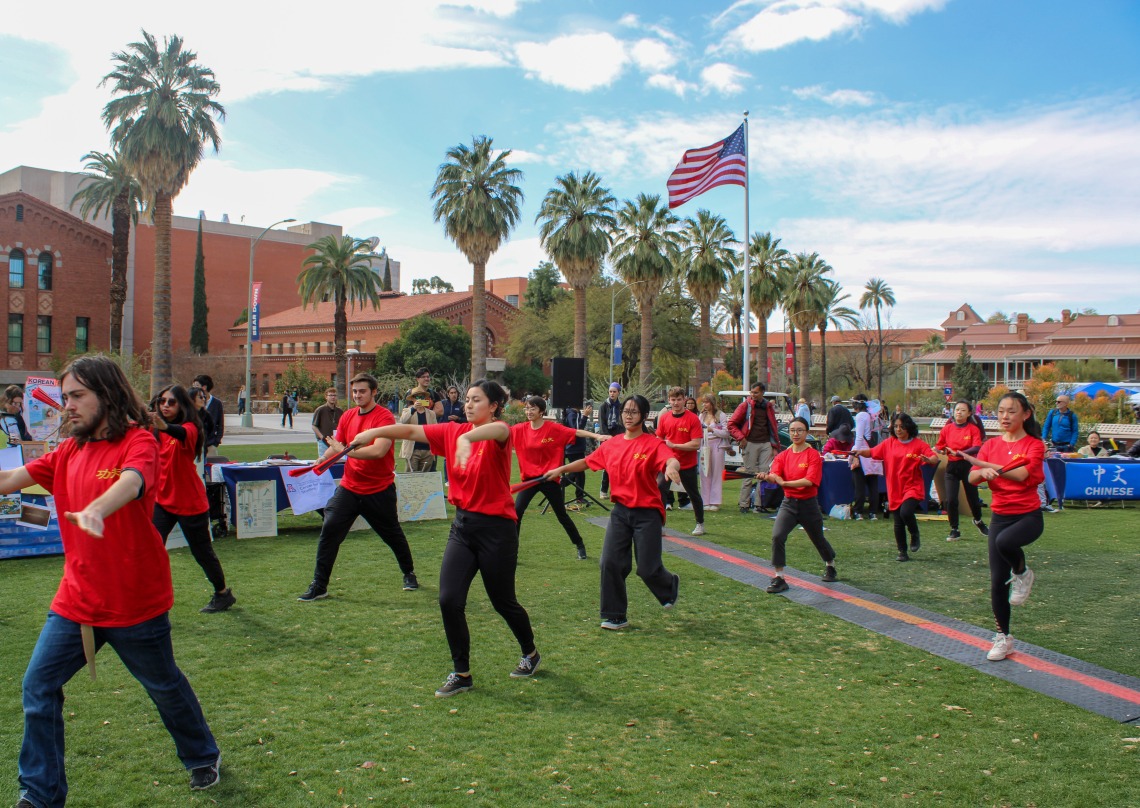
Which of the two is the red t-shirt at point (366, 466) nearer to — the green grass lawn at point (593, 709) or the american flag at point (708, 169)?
the green grass lawn at point (593, 709)

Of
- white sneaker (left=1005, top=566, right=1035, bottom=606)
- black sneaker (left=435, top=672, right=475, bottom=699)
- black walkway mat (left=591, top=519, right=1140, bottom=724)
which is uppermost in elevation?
white sneaker (left=1005, top=566, right=1035, bottom=606)

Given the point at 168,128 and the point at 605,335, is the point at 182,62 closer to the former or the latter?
the point at 168,128

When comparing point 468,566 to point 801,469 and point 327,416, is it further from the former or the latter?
point 327,416

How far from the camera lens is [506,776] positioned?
13.1ft

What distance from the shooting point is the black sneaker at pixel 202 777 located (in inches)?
150

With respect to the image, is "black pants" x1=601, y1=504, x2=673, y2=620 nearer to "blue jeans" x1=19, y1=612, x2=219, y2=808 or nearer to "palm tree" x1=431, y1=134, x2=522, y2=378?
"blue jeans" x1=19, y1=612, x2=219, y2=808

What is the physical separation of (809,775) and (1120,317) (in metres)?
93.9

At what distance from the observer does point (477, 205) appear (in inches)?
1489

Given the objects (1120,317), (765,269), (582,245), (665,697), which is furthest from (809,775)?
(1120,317)

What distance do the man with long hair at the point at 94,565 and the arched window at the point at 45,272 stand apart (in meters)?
60.8

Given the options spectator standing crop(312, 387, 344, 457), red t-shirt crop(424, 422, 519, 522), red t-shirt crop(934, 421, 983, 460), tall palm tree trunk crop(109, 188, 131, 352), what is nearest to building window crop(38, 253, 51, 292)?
tall palm tree trunk crop(109, 188, 131, 352)

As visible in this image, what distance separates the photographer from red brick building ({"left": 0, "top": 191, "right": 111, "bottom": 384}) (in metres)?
53.4

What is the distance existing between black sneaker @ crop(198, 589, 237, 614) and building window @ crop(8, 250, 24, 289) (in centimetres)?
5728

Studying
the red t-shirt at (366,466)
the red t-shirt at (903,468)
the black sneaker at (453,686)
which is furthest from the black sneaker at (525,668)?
the red t-shirt at (903,468)
